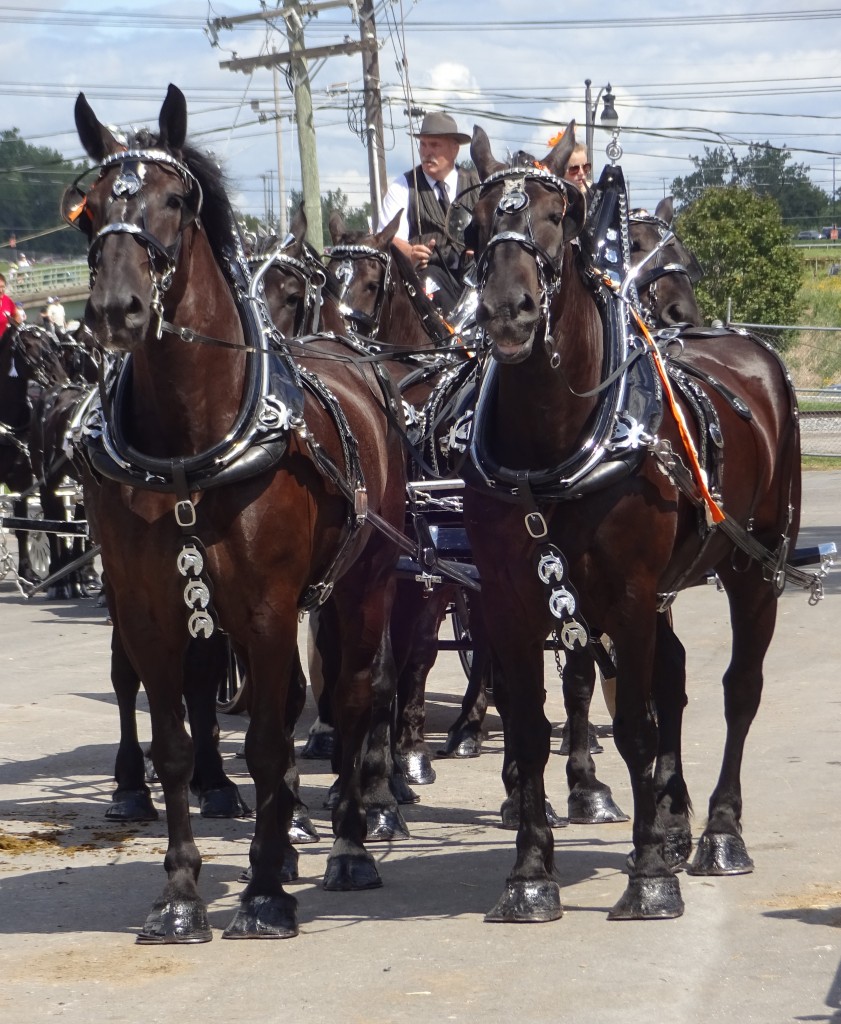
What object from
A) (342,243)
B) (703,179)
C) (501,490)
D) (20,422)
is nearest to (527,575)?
(501,490)

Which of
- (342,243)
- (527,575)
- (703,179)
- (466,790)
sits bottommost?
(466,790)

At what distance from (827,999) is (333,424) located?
282 cm

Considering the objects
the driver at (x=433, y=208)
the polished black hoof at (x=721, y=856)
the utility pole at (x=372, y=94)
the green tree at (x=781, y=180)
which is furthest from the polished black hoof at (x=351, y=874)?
the green tree at (x=781, y=180)

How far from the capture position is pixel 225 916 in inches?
235

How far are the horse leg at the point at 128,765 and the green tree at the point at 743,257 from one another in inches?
1125

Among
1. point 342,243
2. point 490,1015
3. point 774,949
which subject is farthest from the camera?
point 342,243

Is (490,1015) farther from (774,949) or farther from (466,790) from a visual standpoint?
(466,790)

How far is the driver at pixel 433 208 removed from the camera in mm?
9266

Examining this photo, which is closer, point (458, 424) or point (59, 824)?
point (458, 424)

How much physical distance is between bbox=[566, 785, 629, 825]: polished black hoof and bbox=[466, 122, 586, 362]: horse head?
2.81 meters

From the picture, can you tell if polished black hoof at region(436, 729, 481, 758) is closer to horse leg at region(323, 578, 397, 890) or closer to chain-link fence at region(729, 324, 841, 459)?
horse leg at region(323, 578, 397, 890)

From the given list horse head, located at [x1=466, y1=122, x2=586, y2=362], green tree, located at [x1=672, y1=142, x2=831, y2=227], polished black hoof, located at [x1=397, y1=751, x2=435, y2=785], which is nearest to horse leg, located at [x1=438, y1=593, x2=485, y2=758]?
polished black hoof, located at [x1=397, y1=751, x2=435, y2=785]

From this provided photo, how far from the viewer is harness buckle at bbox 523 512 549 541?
555cm

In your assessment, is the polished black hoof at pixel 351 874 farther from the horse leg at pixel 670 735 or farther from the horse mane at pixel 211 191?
Answer: the horse mane at pixel 211 191
